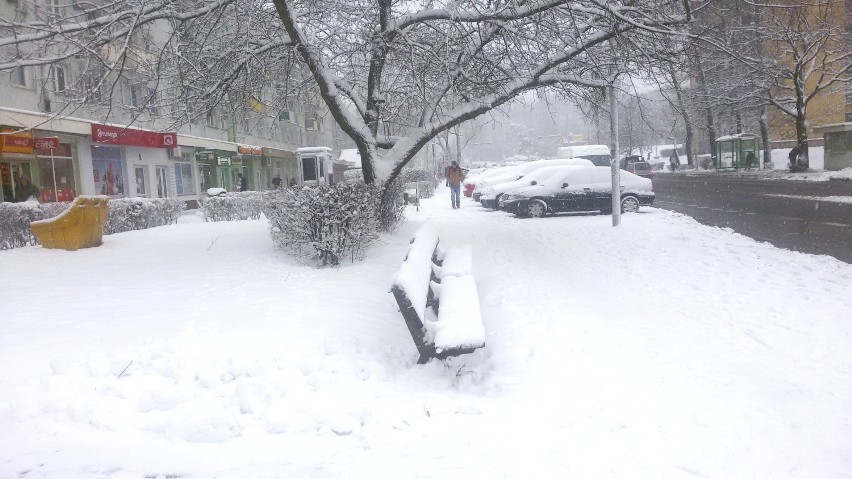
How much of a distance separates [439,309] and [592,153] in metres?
32.9

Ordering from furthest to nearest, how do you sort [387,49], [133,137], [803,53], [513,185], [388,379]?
[803,53] → [133,137] → [513,185] → [387,49] → [388,379]

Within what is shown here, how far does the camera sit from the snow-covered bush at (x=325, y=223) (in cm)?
716

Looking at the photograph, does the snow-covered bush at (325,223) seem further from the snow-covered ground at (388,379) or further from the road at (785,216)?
the road at (785,216)

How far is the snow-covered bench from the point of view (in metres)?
4.17

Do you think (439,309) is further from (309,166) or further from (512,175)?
(309,166)

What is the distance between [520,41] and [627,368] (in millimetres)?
6427

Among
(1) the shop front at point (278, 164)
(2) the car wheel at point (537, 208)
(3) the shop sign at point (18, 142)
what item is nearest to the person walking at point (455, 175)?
(2) the car wheel at point (537, 208)

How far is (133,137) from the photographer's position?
23.9m

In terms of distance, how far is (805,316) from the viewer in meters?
5.94

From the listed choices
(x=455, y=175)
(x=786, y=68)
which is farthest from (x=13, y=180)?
(x=786, y=68)

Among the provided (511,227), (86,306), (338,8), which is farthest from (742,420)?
(511,227)

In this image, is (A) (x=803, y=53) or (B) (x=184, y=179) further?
(B) (x=184, y=179)

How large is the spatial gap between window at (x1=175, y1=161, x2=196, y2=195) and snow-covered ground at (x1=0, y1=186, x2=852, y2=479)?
964 inches

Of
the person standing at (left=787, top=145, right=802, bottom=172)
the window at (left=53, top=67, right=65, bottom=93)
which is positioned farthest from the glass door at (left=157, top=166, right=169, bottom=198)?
the person standing at (left=787, top=145, right=802, bottom=172)
